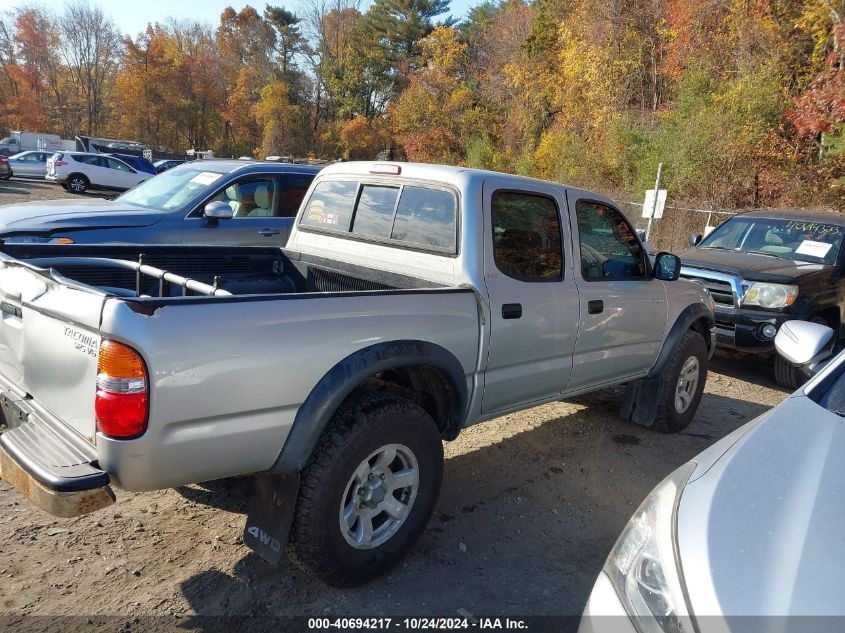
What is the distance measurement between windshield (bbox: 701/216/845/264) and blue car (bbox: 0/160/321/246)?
5.51m

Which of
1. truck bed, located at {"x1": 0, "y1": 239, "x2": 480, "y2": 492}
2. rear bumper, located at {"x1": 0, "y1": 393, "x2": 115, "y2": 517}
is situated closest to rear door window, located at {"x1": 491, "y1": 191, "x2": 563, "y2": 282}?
truck bed, located at {"x1": 0, "y1": 239, "x2": 480, "y2": 492}

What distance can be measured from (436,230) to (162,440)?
201 centimetres

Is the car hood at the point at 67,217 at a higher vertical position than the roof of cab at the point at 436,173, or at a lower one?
lower

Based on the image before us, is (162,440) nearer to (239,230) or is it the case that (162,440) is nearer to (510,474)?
(510,474)

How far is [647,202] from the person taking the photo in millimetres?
13508

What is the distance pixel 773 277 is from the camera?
22.0 ft

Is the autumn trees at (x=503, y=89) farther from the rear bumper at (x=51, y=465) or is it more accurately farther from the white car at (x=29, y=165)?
the white car at (x=29, y=165)

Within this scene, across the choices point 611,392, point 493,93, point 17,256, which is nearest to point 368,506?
point 17,256

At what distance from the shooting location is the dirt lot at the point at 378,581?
112 inches

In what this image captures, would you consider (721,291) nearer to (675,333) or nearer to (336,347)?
(675,333)

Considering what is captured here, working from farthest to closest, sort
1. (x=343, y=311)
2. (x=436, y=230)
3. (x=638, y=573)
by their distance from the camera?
(x=436, y=230), (x=343, y=311), (x=638, y=573)

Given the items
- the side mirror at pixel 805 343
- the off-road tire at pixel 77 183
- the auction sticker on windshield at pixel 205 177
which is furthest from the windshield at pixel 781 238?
the off-road tire at pixel 77 183

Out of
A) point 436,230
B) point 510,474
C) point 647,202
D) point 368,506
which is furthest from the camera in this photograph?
point 647,202

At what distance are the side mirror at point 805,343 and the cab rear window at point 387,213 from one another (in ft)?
6.01
